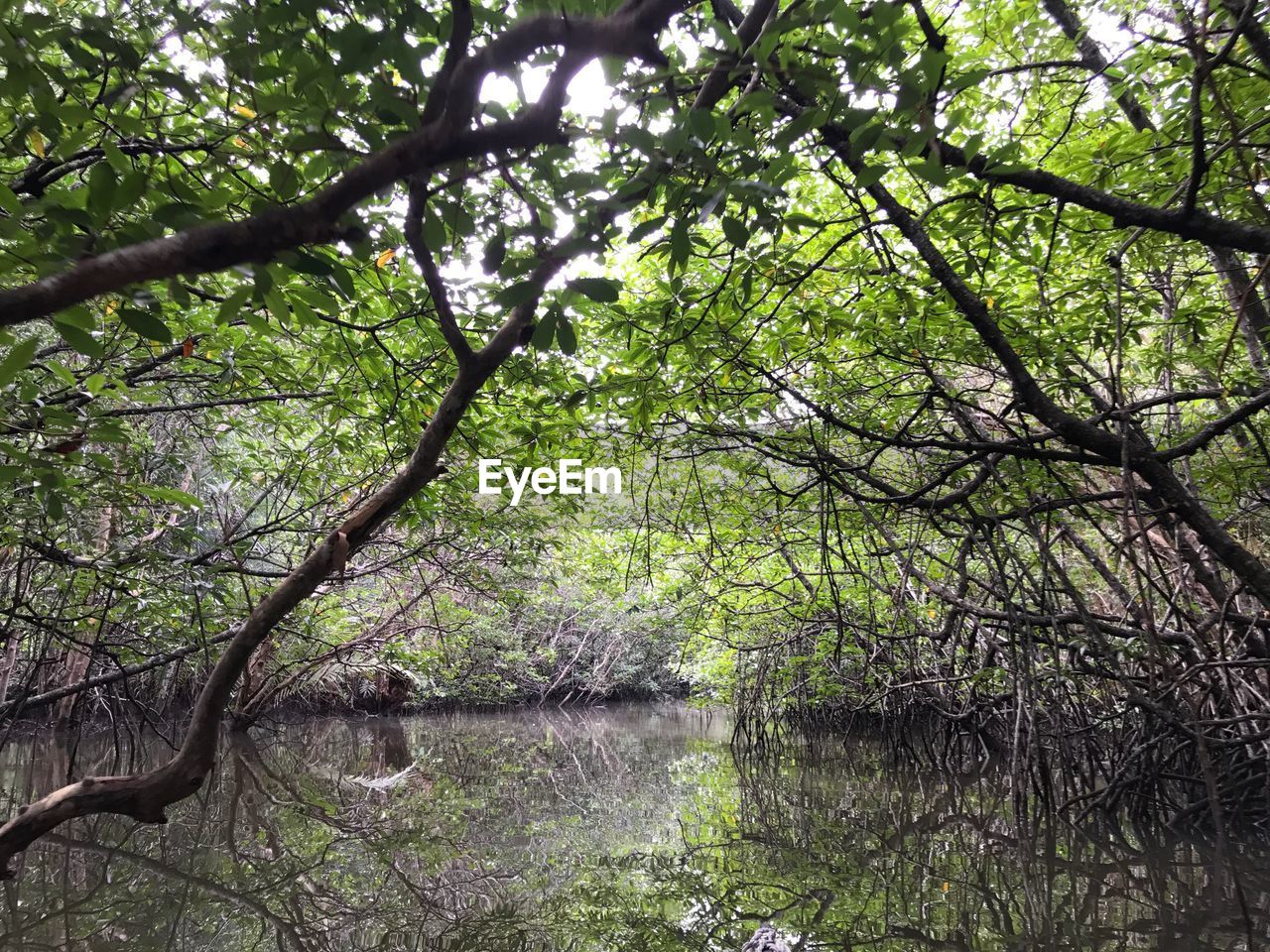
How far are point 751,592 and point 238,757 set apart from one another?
5953 millimetres

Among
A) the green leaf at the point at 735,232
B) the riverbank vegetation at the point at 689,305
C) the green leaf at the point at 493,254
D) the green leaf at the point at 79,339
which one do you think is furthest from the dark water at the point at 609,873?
the green leaf at the point at 79,339

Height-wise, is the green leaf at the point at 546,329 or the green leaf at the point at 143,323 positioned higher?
the green leaf at the point at 546,329

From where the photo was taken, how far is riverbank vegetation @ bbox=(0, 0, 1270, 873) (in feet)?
4.02

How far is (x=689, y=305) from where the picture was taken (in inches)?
111

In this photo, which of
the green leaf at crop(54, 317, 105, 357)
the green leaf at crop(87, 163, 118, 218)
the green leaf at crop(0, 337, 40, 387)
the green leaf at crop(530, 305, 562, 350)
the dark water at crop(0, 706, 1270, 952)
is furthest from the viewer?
the dark water at crop(0, 706, 1270, 952)

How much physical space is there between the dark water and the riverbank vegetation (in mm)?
834

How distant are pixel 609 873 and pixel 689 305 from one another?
2.93 metres

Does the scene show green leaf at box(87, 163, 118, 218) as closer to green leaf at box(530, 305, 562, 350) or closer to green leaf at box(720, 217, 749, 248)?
green leaf at box(530, 305, 562, 350)

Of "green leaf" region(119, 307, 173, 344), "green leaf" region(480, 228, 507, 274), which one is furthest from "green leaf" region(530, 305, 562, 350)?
"green leaf" region(119, 307, 173, 344)

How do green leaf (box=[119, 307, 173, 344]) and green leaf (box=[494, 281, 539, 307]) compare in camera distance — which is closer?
green leaf (box=[119, 307, 173, 344])

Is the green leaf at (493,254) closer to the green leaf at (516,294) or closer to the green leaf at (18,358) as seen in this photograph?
the green leaf at (516,294)

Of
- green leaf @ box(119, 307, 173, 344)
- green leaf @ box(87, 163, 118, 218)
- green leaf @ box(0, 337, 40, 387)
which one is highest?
green leaf @ box(87, 163, 118, 218)

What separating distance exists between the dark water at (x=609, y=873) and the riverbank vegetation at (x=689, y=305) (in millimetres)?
834

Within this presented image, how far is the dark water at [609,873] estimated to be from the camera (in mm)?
2934
